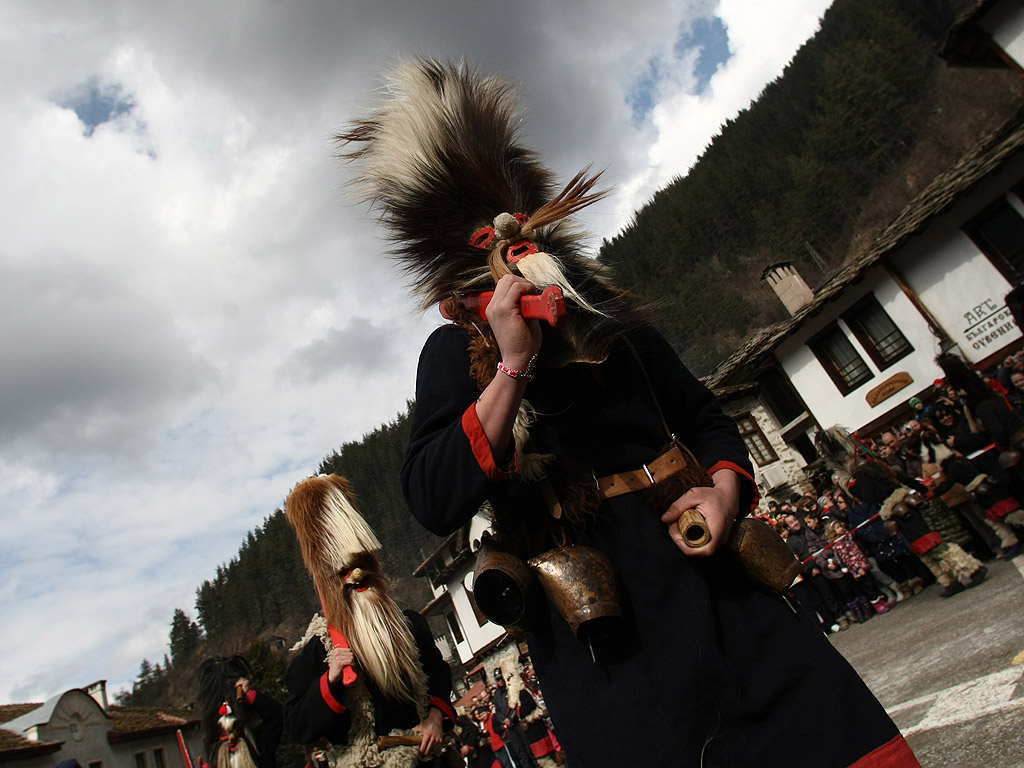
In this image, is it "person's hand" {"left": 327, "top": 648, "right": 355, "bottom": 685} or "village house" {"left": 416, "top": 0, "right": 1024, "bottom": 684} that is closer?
"person's hand" {"left": 327, "top": 648, "right": 355, "bottom": 685}

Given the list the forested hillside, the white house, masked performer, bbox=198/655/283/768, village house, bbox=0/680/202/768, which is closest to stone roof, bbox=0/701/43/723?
village house, bbox=0/680/202/768

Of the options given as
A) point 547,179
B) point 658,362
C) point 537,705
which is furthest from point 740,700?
point 537,705

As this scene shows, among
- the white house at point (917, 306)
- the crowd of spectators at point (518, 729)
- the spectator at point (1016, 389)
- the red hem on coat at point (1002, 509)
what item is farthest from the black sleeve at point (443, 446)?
the white house at point (917, 306)

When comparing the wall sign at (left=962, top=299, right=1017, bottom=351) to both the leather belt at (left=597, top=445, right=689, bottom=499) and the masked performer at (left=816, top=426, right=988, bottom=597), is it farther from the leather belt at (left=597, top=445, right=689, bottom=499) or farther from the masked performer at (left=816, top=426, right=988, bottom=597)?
the leather belt at (left=597, top=445, right=689, bottom=499)

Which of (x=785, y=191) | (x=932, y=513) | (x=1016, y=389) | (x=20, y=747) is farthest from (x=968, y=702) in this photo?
(x=785, y=191)

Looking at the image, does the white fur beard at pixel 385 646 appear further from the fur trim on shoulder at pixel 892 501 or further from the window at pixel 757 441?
the window at pixel 757 441

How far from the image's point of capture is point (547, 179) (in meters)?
2.05

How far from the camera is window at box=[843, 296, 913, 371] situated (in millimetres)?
17344

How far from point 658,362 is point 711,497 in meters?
0.48

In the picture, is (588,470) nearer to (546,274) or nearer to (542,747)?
(546,274)

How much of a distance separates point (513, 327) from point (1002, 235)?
59.9 feet

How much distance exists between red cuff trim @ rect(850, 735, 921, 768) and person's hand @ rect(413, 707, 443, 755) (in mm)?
2668

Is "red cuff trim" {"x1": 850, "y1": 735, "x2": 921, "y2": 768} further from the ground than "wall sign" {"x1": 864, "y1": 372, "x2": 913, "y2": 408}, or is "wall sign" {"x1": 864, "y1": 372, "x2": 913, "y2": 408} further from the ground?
"wall sign" {"x1": 864, "y1": 372, "x2": 913, "y2": 408}

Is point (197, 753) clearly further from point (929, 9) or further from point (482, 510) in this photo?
point (929, 9)
